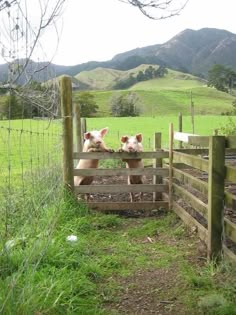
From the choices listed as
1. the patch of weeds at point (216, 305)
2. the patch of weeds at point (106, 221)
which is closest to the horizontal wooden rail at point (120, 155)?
the patch of weeds at point (106, 221)

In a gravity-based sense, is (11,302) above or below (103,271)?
above

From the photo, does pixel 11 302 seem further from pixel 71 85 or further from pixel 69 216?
pixel 71 85

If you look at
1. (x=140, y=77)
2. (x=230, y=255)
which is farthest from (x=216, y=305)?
(x=140, y=77)

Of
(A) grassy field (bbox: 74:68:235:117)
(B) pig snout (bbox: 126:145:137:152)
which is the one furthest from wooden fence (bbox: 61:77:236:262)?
(A) grassy field (bbox: 74:68:235:117)

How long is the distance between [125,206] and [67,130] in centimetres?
169

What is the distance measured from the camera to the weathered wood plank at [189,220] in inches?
221

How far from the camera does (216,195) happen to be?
499 centimetres

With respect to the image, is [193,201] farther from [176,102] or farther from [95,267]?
[176,102]

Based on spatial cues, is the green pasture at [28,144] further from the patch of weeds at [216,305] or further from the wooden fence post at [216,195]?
the patch of weeds at [216,305]

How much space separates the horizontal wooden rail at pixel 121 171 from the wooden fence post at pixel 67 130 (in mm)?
217

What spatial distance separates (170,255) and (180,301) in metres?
1.39

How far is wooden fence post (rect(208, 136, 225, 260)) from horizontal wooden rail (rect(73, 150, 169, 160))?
299 cm

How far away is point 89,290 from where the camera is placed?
430 cm

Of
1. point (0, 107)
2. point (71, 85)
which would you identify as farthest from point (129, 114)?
point (0, 107)
